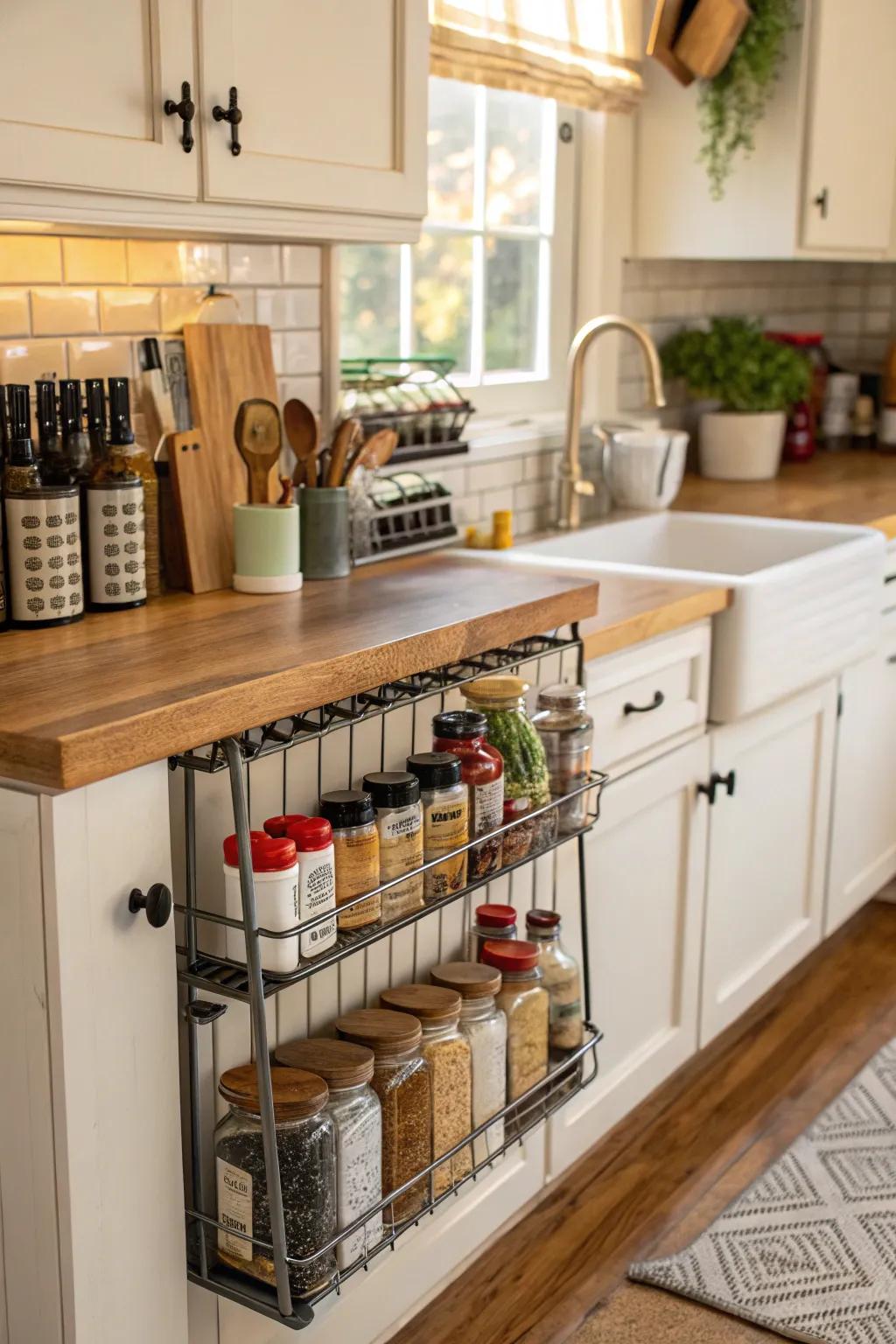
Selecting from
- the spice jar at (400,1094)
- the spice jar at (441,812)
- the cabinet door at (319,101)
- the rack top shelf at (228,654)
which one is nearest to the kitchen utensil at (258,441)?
the rack top shelf at (228,654)

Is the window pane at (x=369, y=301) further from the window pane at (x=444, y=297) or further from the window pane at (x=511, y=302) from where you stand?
the window pane at (x=511, y=302)

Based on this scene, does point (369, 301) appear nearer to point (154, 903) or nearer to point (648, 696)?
point (648, 696)

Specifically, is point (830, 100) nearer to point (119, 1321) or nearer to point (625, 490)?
point (625, 490)

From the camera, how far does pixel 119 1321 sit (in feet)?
4.97

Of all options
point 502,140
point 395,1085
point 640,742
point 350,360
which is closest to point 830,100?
point 502,140

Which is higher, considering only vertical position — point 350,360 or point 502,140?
point 502,140

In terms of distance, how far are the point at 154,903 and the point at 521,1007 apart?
27.1 inches

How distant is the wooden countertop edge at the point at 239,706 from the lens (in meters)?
1.35

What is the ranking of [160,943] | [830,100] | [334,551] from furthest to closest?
[830,100], [334,551], [160,943]

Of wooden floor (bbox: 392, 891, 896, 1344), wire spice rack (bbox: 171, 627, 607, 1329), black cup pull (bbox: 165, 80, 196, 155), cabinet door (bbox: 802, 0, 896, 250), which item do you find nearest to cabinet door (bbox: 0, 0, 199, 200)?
black cup pull (bbox: 165, 80, 196, 155)

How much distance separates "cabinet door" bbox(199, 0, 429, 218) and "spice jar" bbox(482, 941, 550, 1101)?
1043 mm

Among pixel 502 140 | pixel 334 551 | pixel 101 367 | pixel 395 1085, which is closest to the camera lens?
pixel 395 1085

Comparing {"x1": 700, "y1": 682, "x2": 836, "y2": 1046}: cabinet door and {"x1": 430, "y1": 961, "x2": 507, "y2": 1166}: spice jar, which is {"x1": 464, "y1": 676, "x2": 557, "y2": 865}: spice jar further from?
{"x1": 700, "y1": 682, "x2": 836, "y2": 1046}: cabinet door

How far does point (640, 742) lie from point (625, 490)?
1.02 m
